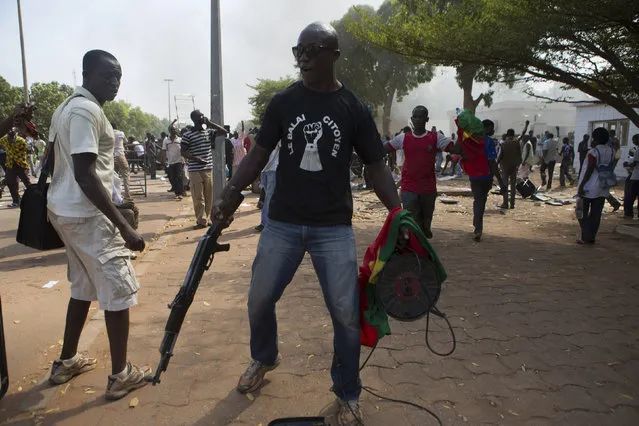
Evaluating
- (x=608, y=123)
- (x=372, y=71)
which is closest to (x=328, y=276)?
(x=608, y=123)

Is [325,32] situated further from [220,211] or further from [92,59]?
[92,59]

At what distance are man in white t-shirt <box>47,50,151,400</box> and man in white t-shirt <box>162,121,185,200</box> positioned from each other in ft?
30.1

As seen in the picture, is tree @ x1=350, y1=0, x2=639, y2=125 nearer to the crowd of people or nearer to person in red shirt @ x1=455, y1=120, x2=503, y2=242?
person in red shirt @ x1=455, y1=120, x2=503, y2=242

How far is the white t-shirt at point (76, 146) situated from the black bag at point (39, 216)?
9 centimetres

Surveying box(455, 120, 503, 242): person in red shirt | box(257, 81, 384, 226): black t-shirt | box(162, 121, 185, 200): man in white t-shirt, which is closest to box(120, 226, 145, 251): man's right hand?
box(257, 81, 384, 226): black t-shirt

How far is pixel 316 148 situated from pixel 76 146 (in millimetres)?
1276

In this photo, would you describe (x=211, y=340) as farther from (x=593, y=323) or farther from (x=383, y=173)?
(x=593, y=323)

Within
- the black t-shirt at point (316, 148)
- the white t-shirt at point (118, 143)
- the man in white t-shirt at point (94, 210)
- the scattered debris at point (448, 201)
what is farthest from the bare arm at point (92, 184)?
Result: the scattered debris at point (448, 201)

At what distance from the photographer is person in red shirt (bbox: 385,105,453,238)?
5.86m

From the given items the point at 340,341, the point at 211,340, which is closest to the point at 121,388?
the point at 211,340

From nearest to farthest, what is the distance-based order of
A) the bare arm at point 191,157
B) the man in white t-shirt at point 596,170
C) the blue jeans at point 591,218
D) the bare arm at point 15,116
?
1. the bare arm at point 15,116
2. the man in white t-shirt at point 596,170
3. the blue jeans at point 591,218
4. the bare arm at point 191,157

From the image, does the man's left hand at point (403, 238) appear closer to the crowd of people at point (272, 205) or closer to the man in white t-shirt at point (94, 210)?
the crowd of people at point (272, 205)

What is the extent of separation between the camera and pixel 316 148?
230 cm

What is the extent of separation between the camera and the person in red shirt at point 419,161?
19.2ft
